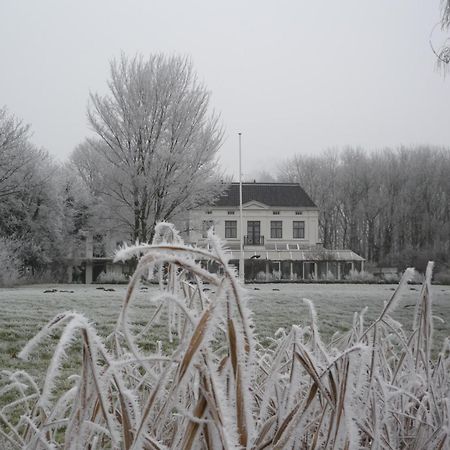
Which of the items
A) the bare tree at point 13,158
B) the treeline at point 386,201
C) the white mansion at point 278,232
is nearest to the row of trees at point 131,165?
the bare tree at point 13,158

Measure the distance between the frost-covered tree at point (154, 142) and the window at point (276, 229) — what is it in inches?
443

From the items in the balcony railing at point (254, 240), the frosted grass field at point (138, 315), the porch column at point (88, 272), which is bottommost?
the frosted grass field at point (138, 315)

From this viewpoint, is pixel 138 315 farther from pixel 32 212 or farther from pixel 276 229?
pixel 276 229

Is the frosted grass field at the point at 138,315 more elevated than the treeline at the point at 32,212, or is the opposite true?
the treeline at the point at 32,212

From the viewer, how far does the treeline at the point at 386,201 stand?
33344 mm

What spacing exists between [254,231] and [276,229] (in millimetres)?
1218

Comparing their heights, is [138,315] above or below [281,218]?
below

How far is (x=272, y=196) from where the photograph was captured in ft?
99.2

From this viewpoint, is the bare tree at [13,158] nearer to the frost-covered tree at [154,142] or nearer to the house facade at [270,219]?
the frost-covered tree at [154,142]

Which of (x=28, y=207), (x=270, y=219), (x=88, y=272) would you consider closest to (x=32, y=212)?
(x=28, y=207)

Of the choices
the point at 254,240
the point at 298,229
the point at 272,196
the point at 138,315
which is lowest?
the point at 138,315

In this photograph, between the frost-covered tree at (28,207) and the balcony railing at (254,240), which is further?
the balcony railing at (254,240)

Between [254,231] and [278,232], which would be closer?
[278,232]

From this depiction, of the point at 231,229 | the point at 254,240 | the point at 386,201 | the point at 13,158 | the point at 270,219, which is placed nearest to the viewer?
the point at 13,158
